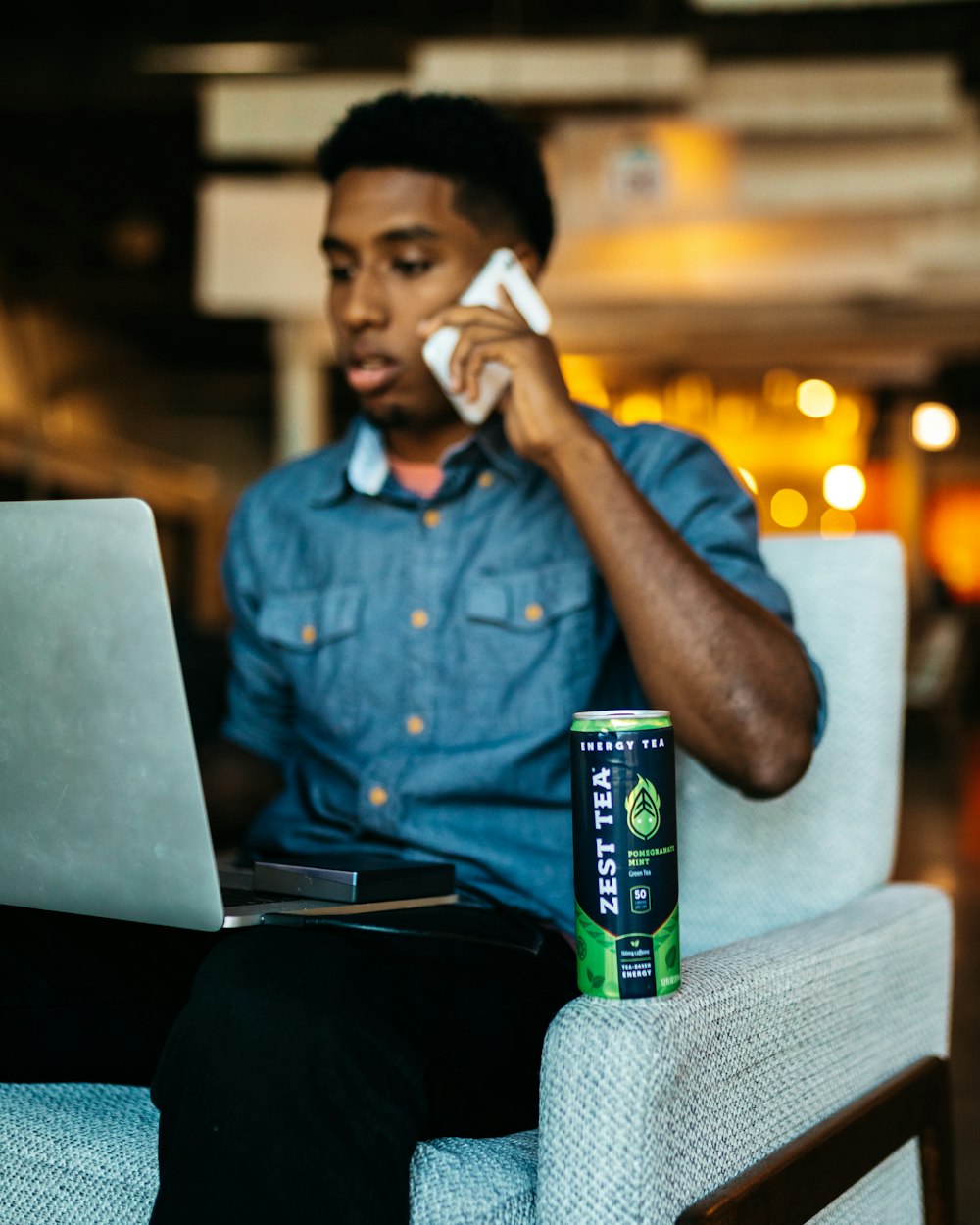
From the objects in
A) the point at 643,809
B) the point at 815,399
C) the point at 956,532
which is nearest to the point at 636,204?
the point at 643,809

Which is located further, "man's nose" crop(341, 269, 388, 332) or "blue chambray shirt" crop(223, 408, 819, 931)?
"man's nose" crop(341, 269, 388, 332)

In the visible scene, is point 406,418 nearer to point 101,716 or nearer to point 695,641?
point 695,641

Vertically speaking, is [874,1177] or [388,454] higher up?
[388,454]

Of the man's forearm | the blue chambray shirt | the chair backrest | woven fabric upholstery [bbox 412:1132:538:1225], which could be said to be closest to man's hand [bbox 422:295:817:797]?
the man's forearm

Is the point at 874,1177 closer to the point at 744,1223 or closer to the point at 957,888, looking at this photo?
the point at 744,1223

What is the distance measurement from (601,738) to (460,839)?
0.54 m

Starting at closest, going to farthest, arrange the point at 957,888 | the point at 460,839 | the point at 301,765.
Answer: the point at 460,839 → the point at 301,765 → the point at 957,888

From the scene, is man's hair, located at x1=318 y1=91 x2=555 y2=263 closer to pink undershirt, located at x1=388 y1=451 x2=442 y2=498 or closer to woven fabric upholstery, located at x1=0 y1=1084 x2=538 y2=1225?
pink undershirt, located at x1=388 y1=451 x2=442 y2=498

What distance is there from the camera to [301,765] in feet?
5.23

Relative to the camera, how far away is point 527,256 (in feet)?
5.69

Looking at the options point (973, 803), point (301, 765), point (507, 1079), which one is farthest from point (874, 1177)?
point (973, 803)

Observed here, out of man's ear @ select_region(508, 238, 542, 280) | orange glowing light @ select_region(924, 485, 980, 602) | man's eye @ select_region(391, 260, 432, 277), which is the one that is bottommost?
orange glowing light @ select_region(924, 485, 980, 602)

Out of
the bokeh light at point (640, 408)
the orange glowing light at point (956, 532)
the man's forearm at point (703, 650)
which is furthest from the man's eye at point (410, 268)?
the orange glowing light at point (956, 532)

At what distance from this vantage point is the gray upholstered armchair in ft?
2.89
